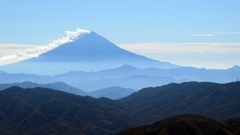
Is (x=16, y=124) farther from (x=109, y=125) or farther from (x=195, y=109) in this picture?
(x=195, y=109)

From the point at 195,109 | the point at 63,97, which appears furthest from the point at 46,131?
the point at 195,109

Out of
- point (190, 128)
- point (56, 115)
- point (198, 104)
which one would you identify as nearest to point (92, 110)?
point (56, 115)

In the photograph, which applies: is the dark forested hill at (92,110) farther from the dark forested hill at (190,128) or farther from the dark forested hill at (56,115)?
the dark forested hill at (190,128)

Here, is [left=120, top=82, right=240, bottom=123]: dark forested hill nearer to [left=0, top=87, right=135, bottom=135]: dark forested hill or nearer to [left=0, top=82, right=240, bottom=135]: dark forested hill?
[left=0, top=82, right=240, bottom=135]: dark forested hill

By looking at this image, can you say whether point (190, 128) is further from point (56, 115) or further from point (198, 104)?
point (56, 115)

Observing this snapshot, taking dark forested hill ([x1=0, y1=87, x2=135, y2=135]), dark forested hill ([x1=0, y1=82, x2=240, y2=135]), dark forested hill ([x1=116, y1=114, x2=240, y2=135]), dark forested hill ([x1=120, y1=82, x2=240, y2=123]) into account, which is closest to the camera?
dark forested hill ([x1=116, y1=114, x2=240, y2=135])

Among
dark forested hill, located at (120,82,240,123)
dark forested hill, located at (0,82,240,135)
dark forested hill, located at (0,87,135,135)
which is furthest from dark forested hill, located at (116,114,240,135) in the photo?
dark forested hill, located at (0,87,135,135)

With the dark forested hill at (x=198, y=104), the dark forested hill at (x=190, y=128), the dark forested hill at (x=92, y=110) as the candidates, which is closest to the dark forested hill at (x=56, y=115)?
the dark forested hill at (x=92, y=110)

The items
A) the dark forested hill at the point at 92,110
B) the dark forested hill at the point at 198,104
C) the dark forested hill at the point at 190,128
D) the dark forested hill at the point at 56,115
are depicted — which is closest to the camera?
the dark forested hill at the point at 190,128
